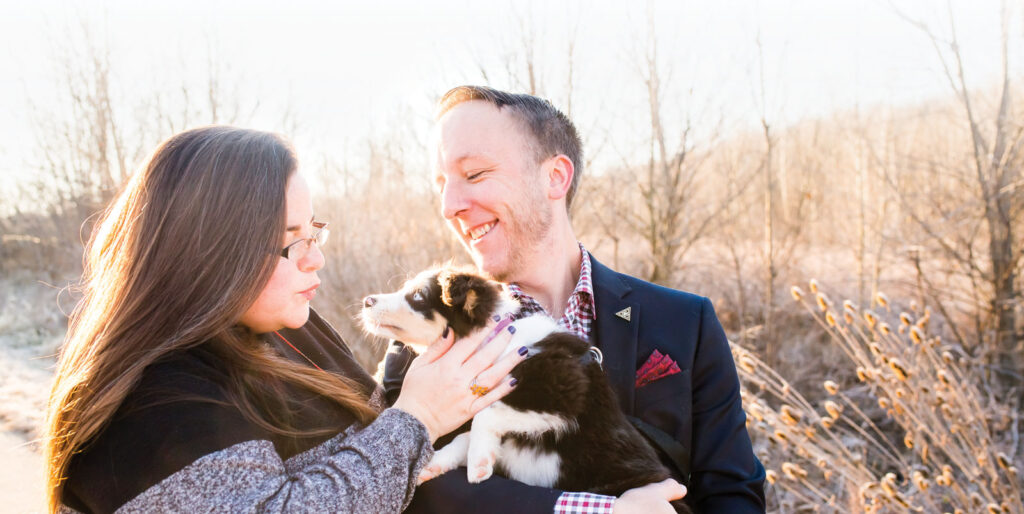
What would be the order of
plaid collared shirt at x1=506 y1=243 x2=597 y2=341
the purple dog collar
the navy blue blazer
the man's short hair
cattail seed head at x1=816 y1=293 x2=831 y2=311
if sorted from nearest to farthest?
1. the navy blue blazer
2. the purple dog collar
3. plaid collared shirt at x1=506 y1=243 x2=597 y2=341
4. the man's short hair
5. cattail seed head at x1=816 y1=293 x2=831 y2=311

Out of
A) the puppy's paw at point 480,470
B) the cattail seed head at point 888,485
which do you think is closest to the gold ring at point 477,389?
the puppy's paw at point 480,470

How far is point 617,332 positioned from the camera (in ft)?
8.74

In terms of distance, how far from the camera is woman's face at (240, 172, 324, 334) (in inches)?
83.2

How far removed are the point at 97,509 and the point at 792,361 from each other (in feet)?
28.5

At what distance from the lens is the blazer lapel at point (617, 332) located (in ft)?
8.40

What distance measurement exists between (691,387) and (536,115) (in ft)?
4.70

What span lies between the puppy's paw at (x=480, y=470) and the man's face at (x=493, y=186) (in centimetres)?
100

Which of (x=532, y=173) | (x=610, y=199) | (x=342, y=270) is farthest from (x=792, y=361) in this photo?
(x=532, y=173)

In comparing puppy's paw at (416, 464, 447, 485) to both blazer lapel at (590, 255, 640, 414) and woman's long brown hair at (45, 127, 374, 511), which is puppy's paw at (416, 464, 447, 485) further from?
blazer lapel at (590, 255, 640, 414)

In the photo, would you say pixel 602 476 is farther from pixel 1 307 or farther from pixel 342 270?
pixel 1 307

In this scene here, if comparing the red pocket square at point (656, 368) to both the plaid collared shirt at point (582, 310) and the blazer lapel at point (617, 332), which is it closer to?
the blazer lapel at point (617, 332)

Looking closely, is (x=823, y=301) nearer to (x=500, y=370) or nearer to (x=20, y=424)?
(x=500, y=370)

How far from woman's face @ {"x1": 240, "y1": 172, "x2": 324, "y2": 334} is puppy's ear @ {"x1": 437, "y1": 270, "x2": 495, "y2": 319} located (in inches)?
27.5

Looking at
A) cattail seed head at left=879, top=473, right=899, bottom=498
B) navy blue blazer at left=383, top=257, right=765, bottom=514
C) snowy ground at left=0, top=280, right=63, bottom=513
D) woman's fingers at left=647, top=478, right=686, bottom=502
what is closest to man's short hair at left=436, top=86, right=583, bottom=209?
navy blue blazer at left=383, top=257, right=765, bottom=514
